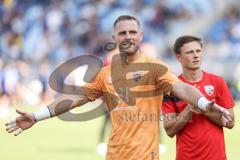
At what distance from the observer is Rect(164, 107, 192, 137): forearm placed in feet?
22.9

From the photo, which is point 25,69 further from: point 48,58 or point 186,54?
point 186,54

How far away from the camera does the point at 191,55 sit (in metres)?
7.27

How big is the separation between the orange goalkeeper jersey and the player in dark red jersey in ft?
1.73

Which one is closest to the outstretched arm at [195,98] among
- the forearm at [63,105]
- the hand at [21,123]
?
the forearm at [63,105]

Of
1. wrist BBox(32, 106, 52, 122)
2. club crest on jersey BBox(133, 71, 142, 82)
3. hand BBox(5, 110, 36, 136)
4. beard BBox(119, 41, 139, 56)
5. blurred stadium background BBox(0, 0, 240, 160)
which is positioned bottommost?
hand BBox(5, 110, 36, 136)

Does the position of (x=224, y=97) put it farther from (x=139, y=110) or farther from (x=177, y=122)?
(x=139, y=110)

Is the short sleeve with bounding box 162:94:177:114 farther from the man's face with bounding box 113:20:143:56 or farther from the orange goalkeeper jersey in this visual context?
the man's face with bounding box 113:20:143:56

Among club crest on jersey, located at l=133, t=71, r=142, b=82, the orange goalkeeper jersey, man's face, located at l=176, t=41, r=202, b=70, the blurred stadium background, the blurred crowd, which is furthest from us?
the blurred crowd

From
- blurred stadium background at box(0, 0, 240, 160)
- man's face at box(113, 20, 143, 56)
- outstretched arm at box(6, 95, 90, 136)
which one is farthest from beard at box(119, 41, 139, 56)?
blurred stadium background at box(0, 0, 240, 160)

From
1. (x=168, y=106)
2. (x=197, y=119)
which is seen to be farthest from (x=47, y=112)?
(x=197, y=119)

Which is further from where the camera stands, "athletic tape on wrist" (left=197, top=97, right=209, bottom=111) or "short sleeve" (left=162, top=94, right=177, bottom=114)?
"short sleeve" (left=162, top=94, right=177, bottom=114)

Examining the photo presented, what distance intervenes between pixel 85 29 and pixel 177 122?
18.1 meters

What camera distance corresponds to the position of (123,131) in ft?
21.5

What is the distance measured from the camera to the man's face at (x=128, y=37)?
658cm
